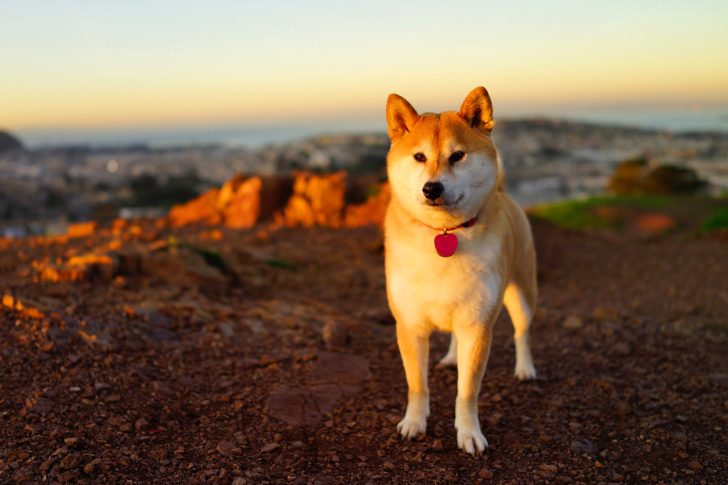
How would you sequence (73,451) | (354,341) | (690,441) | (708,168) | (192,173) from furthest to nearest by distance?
(192,173), (708,168), (354,341), (690,441), (73,451)

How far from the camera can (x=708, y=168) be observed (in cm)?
2402

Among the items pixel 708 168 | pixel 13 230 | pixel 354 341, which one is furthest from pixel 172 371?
pixel 708 168

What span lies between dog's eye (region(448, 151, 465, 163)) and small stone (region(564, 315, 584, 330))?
4.01 meters

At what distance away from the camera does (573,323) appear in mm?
6684

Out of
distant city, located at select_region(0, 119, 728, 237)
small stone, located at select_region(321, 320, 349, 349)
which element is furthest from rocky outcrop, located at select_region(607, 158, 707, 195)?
small stone, located at select_region(321, 320, 349, 349)

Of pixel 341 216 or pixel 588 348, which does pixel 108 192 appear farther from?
pixel 588 348

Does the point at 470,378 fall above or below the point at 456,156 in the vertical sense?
below

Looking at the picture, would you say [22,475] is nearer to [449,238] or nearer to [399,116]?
[449,238]

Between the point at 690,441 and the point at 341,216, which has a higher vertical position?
the point at 341,216

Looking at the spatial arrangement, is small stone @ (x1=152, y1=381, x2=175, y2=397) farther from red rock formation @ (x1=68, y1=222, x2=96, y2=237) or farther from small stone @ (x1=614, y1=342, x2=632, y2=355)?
red rock formation @ (x1=68, y1=222, x2=96, y2=237)

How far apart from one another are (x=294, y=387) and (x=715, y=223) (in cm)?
1331

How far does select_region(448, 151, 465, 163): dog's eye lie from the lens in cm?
366

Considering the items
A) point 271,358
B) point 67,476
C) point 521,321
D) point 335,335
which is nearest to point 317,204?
point 335,335

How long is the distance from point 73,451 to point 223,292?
3.65 meters
